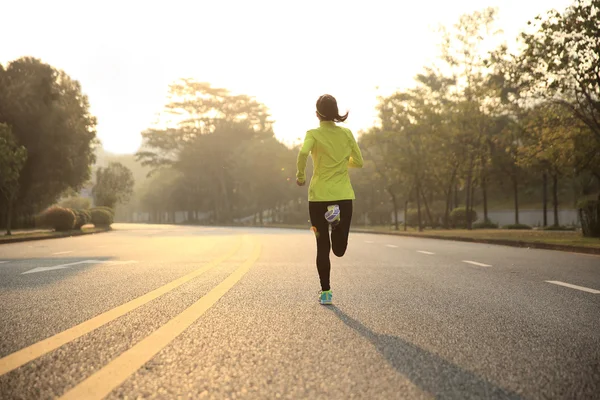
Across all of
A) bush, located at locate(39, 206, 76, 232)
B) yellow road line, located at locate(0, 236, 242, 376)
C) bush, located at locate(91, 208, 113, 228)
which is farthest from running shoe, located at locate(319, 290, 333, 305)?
bush, located at locate(91, 208, 113, 228)

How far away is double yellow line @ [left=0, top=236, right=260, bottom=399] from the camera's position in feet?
10.4

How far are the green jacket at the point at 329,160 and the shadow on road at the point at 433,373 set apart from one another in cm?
202

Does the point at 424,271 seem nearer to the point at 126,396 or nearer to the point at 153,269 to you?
the point at 153,269

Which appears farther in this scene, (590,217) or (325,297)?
(590,217)

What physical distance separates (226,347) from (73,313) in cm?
201

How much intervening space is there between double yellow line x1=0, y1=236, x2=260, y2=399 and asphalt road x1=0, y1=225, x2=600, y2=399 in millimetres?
11

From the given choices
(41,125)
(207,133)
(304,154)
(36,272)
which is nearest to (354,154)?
(304,154)

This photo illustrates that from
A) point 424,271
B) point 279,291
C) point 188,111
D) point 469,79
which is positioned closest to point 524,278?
point 424,271

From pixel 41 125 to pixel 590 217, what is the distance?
1220 inches

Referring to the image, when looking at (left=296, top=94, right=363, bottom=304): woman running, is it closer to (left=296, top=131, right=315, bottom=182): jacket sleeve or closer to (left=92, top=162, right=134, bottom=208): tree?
(left=296, top=131, right=315, bottom=182): jacket sleeve

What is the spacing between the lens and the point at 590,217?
22.8m

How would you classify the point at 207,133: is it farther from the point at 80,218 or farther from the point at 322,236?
the point at 322,236

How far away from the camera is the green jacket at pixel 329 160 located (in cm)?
623

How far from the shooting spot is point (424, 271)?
9.83m
